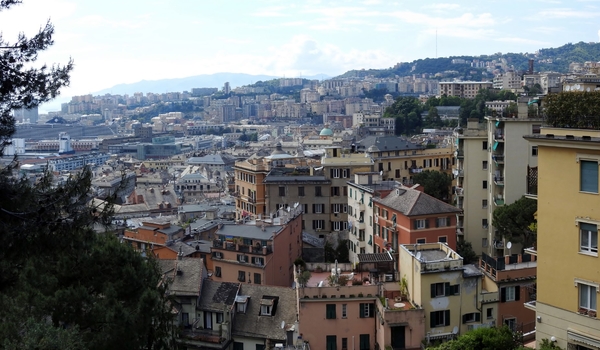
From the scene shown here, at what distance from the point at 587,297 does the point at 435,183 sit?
94.1 ft

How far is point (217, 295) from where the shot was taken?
63.7 ft

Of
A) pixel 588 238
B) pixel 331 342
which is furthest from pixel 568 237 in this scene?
pixel 331 342

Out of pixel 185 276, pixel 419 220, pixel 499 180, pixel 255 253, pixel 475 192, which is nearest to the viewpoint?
pixel 185 276

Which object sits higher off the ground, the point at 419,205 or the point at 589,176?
the point at 589,176

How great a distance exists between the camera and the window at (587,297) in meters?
9.39

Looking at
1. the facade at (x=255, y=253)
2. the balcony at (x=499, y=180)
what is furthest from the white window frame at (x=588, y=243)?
the balcony at (x=499, y=180)

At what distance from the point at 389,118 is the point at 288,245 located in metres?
67.4

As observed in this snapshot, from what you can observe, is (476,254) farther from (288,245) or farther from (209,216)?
(209,216)

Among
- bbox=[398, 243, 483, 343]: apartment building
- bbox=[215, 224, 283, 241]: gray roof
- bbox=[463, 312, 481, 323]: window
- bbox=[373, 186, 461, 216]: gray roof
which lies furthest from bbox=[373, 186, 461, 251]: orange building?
bbox=[463, 312, 481, 323]: window

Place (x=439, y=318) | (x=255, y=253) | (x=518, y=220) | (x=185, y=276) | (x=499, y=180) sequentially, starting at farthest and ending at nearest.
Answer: (x=499, y=180), (x=518, y=220), (x=255, y=253), (x=185, y=276), (x=439, y=318)

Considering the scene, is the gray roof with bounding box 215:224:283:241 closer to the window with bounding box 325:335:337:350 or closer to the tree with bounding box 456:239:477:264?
the window with bounding box 325:335:337:350

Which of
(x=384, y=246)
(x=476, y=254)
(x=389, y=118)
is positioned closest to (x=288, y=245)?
(x=384, y=246)

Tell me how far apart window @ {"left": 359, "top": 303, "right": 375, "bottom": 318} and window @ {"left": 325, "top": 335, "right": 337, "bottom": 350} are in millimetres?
869

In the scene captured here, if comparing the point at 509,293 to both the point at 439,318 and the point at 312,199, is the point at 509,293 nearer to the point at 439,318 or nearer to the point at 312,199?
the point at 439,318
